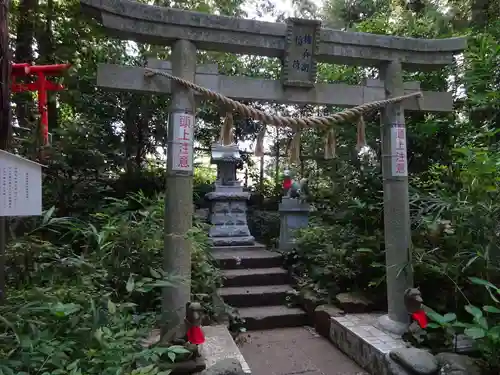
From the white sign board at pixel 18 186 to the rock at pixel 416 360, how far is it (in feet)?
9.85

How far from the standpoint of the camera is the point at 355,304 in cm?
441

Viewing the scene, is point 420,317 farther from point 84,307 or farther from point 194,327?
point 84,307

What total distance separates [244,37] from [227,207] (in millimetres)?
4336

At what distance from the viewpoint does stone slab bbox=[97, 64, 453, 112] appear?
3061mm

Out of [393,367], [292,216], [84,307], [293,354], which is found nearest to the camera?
[84,307]

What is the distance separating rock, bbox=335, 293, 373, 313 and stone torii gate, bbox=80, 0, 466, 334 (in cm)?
61

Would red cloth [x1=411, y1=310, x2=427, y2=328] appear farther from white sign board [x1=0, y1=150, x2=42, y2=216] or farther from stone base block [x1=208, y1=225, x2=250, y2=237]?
stone base block [x1=208, y1=225, x2=250, y2=237]

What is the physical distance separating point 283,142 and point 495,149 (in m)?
7.25

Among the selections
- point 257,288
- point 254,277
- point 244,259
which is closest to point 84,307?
point 257,288

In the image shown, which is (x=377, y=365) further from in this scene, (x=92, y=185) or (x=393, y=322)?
(x=92, y=185)

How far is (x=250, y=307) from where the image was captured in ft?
16.6

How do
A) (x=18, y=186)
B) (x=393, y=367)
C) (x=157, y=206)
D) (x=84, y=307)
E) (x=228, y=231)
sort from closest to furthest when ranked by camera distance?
(x=18, y=186), (x=84, y=307), (x=393, y=367), (x=157, y=206), (x=228, y=231)

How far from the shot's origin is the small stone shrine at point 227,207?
702 centimetres

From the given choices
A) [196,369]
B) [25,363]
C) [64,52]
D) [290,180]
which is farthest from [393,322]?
[64,52]
